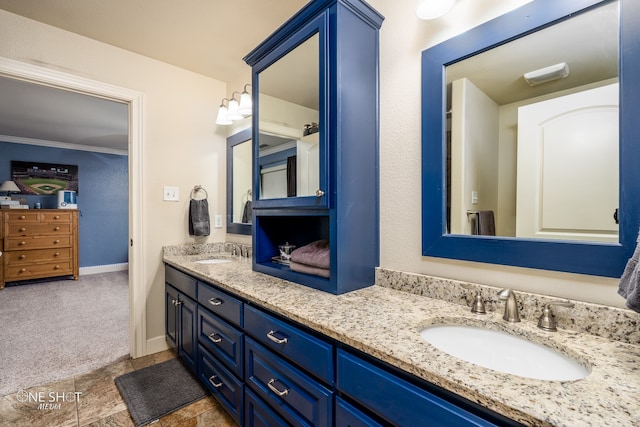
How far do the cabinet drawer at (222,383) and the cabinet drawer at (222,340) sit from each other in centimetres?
5

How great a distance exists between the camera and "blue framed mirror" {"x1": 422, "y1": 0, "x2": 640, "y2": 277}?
82 cm

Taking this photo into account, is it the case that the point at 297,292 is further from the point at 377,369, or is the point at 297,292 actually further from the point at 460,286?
the point at 460,286

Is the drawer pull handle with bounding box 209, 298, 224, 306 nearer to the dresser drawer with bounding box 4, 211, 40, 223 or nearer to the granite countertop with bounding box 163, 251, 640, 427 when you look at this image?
the granite countertop with bounding box 163, 251, 640, 427

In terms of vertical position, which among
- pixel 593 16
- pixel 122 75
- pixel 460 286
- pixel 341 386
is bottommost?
pixel 341 386

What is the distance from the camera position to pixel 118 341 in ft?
8.39

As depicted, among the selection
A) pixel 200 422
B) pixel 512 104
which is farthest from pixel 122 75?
pixel 512 104

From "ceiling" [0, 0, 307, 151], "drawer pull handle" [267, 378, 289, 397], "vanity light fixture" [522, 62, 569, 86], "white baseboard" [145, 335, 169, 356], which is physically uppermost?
"ceiling" [0, 0, 307, 151]

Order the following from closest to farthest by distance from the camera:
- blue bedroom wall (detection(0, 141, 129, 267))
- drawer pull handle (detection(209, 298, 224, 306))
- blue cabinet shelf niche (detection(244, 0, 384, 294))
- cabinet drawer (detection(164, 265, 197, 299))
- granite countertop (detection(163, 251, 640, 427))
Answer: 1. granite countertop (detection(163, 251, 640, 427))
2. blue cabinet shelf niche (detection(244, 0, 384, 294))
3. drawer pull handle (detection(209, 298, 224, 306))
4. cabinet drawer (detection(164, 265, 197, 299))
5. blue bedroom wall (detection(0, 141, 129, 267))

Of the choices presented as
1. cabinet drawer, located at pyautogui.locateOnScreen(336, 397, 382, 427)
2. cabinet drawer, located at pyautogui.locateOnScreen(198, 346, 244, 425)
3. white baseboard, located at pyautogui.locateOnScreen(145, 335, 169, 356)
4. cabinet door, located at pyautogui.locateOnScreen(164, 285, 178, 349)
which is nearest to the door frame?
white baseboard, located at pyautogui.locateOnScreen(145, 335, 169, 356)

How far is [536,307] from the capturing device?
95 cm

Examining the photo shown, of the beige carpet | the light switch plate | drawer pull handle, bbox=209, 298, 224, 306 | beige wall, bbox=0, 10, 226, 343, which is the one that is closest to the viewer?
drawer pull handle, bbox=209, 298, 224, 306

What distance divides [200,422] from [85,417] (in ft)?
2.14

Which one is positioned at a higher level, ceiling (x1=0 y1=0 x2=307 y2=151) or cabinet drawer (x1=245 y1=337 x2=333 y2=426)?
ceiling (x1=0 y1=0 x2=307 y2=151)

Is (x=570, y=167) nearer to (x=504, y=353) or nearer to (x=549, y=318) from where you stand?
(x=549, y=318)
